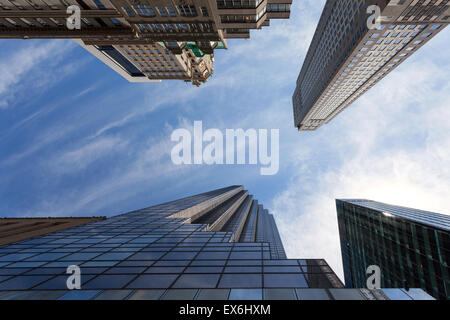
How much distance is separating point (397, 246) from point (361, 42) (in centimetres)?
5280

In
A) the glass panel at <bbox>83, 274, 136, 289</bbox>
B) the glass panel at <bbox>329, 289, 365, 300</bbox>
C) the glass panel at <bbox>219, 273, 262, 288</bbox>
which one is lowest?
the glass panel at <bbox>83, 274, 136, 289</bbox>

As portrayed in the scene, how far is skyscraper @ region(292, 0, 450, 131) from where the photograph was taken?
46562 millimetres

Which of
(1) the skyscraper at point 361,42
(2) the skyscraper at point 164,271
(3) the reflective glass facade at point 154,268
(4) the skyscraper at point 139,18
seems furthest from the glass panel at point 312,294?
(1) the skyscraper at point 361,42

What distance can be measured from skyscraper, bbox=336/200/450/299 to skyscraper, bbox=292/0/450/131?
4567 centimetres

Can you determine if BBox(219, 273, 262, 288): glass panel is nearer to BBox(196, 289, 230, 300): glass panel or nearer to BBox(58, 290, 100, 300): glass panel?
BBox(196, 289, 230, 300): glass panel

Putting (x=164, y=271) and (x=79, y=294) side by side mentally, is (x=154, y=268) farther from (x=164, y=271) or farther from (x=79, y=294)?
(x=79, y=294)

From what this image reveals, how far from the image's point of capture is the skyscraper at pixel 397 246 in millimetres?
27938

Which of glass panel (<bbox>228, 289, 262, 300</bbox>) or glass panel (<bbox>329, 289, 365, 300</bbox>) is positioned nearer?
glass panel (<bbox>329, 289, 365, 300</bbox>)

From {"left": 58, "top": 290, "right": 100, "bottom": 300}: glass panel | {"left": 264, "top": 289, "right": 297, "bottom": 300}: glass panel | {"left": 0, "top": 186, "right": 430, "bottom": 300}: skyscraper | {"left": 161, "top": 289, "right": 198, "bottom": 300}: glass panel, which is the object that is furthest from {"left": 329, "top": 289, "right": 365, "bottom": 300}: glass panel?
{"left": 58, "top": 290, "right": 100, "bottom": 300}: glass panel

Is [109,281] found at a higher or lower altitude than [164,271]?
lower

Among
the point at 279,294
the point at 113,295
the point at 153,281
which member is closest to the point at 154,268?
the point at 153,281

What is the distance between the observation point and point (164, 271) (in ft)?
45.7
